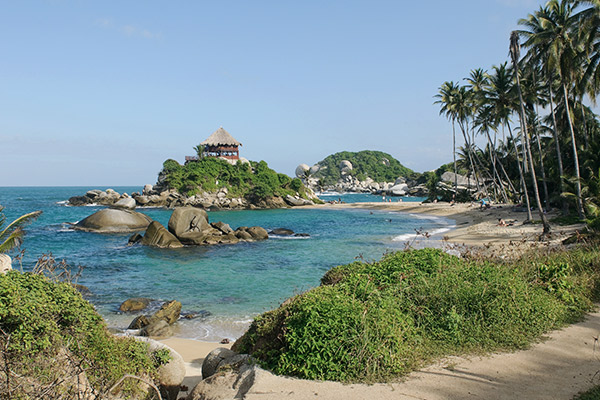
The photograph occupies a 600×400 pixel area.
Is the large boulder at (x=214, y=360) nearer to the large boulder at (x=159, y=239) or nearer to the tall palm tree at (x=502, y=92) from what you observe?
the large boulder at (x=159, y=239)

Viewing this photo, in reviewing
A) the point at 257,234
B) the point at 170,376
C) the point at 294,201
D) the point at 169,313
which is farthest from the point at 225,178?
the point at 170,376

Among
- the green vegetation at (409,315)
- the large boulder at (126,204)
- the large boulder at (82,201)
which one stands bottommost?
the green vegetation at (409,315)

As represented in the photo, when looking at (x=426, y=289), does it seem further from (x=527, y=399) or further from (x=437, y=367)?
(x=527, y=399)

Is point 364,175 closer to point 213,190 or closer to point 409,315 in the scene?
point 213,190

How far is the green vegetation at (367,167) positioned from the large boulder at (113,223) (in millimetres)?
113275

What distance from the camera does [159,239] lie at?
30781 mm

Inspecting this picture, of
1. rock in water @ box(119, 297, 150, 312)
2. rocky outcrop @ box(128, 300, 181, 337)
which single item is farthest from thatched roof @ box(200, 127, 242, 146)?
rocky outcrop @ box(128, 300, 181, 337)

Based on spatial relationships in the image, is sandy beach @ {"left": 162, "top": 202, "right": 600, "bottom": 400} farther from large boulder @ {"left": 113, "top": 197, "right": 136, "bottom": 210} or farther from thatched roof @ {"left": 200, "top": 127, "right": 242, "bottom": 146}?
thatched roof @ {"left": 200, "top": 127, "right": 242, "bottom": 146}

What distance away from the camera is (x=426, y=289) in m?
8.04

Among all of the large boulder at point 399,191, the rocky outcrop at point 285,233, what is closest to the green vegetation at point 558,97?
the rocky outcrop at point 285,233

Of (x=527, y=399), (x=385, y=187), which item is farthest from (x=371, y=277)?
(x=385, y=187)

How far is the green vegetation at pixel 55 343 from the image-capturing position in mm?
5242

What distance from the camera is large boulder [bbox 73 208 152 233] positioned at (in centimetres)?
3906

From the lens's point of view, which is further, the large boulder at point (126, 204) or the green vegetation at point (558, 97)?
the large boulder at point (126, 204)
